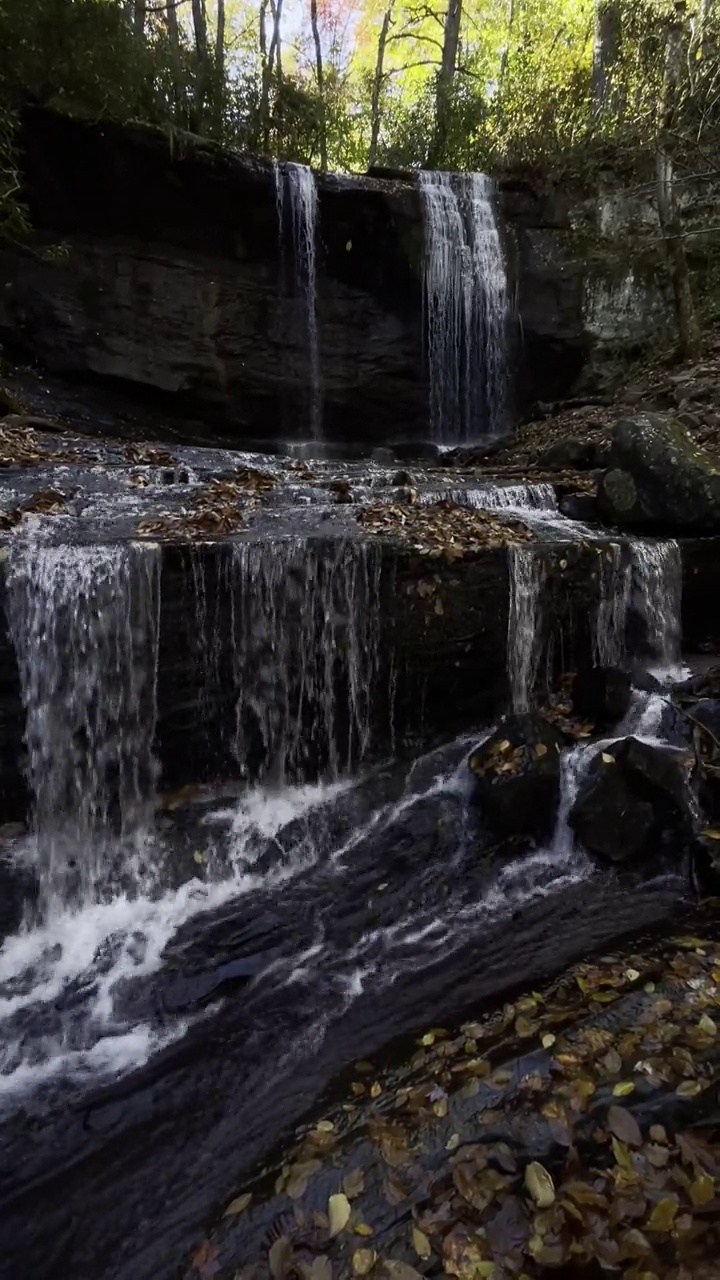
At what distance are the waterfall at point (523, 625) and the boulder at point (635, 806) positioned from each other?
152cm

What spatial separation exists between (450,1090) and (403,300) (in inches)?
615

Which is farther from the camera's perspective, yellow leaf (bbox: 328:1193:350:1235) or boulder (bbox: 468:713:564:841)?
boulder (bbox: 468:713:564:841)

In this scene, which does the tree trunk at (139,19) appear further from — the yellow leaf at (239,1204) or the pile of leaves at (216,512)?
the yellow leaf at (239,1204)

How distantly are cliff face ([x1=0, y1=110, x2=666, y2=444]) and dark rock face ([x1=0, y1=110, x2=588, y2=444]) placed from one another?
3cm

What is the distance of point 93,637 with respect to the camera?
5.95 m

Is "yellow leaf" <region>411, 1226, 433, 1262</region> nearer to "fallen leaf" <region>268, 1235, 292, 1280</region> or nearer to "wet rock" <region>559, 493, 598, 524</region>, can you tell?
"fallen leaf" <region>268, 1235, 292, 1280</region>

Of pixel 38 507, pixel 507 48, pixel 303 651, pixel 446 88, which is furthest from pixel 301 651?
pixel 507 48

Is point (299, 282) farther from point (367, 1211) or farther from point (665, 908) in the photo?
point (367, 1211)

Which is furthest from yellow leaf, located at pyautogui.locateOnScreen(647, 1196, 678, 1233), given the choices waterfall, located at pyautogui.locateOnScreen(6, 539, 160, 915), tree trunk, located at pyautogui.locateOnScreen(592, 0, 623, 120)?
tree trunk, located at pyautogui.locateOnScreen(592, 0, 623, 120)

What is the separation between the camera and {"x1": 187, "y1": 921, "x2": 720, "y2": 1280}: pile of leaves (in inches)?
105

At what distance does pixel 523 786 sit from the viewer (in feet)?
→ 19.2

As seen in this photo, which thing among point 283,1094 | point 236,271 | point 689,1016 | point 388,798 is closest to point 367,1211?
point 283,1094

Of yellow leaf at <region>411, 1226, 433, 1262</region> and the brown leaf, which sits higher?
the brown leaf

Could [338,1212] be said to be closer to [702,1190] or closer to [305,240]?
[702,1190]
